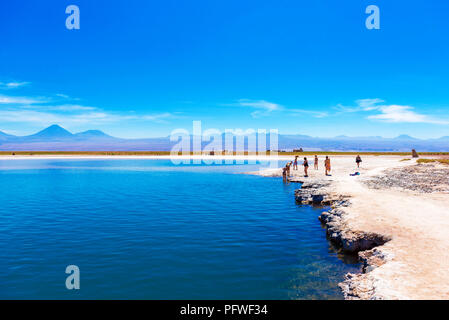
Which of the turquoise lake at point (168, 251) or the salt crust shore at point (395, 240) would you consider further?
the turquoise lake at point (168, 251)

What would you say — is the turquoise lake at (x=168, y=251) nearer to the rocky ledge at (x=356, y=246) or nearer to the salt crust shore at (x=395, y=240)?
the rocky ledge at (x=356, y=246)

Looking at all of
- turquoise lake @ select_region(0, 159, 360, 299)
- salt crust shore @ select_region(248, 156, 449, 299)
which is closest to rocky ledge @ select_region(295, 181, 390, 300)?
salt crust shore @ select_region(248, 156, 449, 299)

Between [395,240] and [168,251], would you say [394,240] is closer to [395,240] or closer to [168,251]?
[395,240]

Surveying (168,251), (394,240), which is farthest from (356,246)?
(168,251)

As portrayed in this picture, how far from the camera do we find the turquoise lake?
10.8 metres

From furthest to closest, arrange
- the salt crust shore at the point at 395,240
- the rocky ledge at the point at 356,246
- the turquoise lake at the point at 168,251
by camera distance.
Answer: the turquoise lake at the point at 168,251 → the rocky ledge at the point at 356,246 → the salt crust shore at the point at 395,240

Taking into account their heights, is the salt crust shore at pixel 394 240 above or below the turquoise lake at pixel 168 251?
above

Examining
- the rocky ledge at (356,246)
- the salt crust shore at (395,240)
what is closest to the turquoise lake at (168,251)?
the rocky ledge at (356,246)

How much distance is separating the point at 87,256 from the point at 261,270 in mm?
7427

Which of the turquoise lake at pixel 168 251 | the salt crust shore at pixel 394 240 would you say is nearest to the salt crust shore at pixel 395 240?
the salt crust shore at pixel 394 240

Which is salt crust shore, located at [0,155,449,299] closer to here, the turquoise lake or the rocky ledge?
the rocky ledge

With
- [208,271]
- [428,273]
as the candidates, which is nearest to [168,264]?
[208,271]

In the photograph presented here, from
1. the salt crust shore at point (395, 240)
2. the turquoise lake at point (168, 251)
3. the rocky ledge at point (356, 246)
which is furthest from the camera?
the turquoise lake at point (168, 251)

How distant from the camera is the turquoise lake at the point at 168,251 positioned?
426 inches
